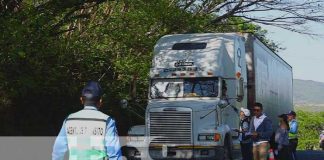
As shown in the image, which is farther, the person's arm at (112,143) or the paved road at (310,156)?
the paved road at (310,156)

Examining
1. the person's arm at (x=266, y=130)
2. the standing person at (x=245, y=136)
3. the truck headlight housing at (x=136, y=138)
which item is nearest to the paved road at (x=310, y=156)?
the standing person at (x=245, y=136)

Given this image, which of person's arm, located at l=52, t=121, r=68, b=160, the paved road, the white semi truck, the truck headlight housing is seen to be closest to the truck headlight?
the white semi truck

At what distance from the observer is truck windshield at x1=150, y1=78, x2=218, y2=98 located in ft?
52.7

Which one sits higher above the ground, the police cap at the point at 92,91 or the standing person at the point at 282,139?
the police cap at the point at 92,91

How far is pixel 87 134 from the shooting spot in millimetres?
5410

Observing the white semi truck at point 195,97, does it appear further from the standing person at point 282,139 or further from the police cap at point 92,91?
the police cap at point 92,91

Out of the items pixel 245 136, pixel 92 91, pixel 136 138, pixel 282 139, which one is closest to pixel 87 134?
pixel 92 91

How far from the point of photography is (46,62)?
57.3 feet

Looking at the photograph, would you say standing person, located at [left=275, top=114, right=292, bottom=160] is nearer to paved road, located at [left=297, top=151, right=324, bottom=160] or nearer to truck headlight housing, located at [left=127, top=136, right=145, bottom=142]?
truck headlight housing, located at [left=127, top=136, right=145, bottom=142]

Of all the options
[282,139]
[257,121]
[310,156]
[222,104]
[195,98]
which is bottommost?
[310,156]

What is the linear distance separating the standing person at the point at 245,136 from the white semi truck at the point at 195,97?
0.70 m

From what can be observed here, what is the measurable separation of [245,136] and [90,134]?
29.2 feet

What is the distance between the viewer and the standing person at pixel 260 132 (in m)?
13.0

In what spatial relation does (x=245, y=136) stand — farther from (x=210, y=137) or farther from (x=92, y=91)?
(x=92, y=91)
